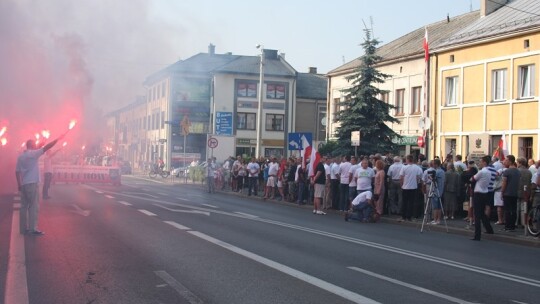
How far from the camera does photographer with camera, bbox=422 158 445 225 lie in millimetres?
16875

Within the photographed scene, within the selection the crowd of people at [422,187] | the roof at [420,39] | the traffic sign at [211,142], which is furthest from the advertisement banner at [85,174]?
the roof at [420,39]

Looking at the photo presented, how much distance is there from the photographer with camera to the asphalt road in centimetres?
136

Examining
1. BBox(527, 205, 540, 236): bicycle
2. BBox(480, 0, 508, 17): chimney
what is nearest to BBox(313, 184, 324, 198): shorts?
BBox(527, 205, 540, 236): bicycle

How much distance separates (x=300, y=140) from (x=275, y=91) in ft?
131

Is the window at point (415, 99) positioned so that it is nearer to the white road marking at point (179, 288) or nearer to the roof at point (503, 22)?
the roof at point (503, 22)

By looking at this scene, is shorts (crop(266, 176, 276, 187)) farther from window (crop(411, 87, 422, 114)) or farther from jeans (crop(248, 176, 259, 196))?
window (crop(411, 87, 422, 114))

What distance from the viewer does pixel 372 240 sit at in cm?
1359

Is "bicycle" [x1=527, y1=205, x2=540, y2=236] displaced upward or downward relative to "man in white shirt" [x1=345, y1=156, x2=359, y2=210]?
downward

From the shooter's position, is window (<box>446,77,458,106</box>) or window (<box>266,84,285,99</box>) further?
window (<box>266,84,285,99</box>)

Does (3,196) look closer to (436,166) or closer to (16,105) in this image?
(16,105)

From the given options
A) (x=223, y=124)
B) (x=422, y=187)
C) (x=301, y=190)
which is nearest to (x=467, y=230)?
(x=422, y=187)

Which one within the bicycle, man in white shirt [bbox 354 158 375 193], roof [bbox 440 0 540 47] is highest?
roof [bbox 440 0 540 47]

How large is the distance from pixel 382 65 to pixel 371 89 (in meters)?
10.7

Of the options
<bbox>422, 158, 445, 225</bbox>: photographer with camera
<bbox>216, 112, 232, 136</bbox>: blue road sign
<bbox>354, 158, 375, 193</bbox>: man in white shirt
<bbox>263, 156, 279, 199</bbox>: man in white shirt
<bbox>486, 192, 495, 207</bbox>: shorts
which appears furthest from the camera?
<bbox>216, 112, 232, 136</bbox>: blue road sign
